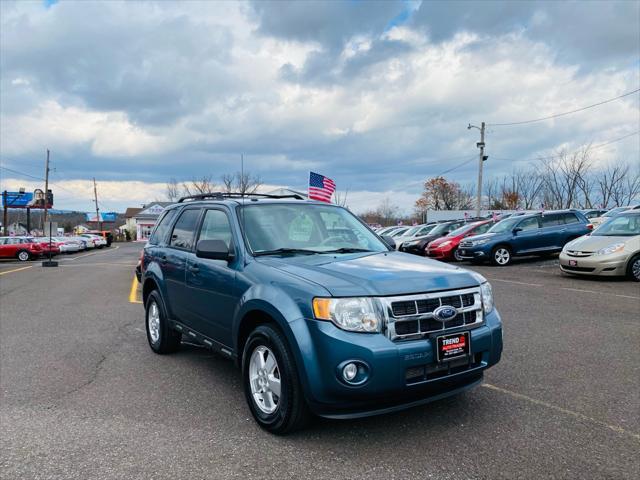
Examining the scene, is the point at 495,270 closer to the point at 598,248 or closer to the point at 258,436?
the point at 598,248

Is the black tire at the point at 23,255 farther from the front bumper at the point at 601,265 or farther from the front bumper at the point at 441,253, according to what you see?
the front bumper at the point at 601,265

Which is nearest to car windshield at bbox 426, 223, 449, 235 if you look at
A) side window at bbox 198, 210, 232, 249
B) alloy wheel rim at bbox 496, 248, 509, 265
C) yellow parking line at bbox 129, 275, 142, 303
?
alloy wheel rim at bbox 496, 248, 509, 265

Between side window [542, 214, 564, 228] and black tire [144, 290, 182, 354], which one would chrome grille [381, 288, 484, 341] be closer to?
black tire [144, 290, 182, 354]

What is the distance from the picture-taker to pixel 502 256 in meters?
16.0

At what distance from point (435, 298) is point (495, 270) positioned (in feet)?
40.2

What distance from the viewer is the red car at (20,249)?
28797 mm

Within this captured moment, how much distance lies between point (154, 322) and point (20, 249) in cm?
2762

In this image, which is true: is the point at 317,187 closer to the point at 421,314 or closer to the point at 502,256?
the point at 502,256

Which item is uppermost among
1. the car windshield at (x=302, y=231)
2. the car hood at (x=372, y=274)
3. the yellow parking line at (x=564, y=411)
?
the car windshield at (x=302, y=231)

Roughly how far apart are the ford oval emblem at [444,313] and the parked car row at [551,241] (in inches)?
178

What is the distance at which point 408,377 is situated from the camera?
3156mm

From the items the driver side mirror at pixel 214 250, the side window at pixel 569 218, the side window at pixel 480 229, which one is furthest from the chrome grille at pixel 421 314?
the side window at pixel 480 229

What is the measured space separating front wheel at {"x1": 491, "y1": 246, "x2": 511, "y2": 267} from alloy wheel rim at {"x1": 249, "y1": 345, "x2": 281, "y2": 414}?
1358cm

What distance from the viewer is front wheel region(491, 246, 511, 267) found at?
52.2 ft
